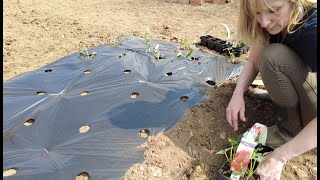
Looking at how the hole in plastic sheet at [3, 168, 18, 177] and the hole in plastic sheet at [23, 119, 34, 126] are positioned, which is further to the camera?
the hole in plastic sheet at [23, 119, 34, 126]

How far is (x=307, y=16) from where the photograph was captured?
133 cm

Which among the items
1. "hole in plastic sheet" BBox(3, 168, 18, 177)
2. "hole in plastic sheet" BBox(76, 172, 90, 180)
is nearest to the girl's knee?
"hole in plastic sheet" BBox(76, 172, 90, 180)

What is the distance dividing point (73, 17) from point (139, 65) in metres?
2.29

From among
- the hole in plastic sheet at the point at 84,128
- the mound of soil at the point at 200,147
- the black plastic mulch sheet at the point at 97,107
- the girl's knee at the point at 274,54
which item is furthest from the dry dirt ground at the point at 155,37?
the girl's knee at the point at 274,54

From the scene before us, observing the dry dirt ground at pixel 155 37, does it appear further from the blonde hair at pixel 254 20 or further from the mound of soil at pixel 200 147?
the blonde hair at pixel 254 20

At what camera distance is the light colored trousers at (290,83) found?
4.68ft

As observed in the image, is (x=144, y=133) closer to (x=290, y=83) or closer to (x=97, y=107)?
(x=97, y=107)

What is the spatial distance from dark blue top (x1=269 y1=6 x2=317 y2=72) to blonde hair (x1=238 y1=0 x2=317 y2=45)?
33mm

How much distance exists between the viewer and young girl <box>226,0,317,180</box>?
121 cm

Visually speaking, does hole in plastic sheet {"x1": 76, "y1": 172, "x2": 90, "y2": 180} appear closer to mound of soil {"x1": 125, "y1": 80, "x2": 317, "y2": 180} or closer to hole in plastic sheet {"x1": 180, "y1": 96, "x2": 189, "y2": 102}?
mound of soil {"x1": 125, "y1": 80, "x2": 317, "y2": 180}

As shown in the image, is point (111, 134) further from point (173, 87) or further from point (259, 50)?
point (259, 50)

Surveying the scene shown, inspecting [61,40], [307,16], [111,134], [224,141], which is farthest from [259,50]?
[61,40]

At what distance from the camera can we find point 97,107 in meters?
1.99

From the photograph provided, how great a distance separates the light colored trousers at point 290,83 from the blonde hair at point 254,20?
3.6 inches
